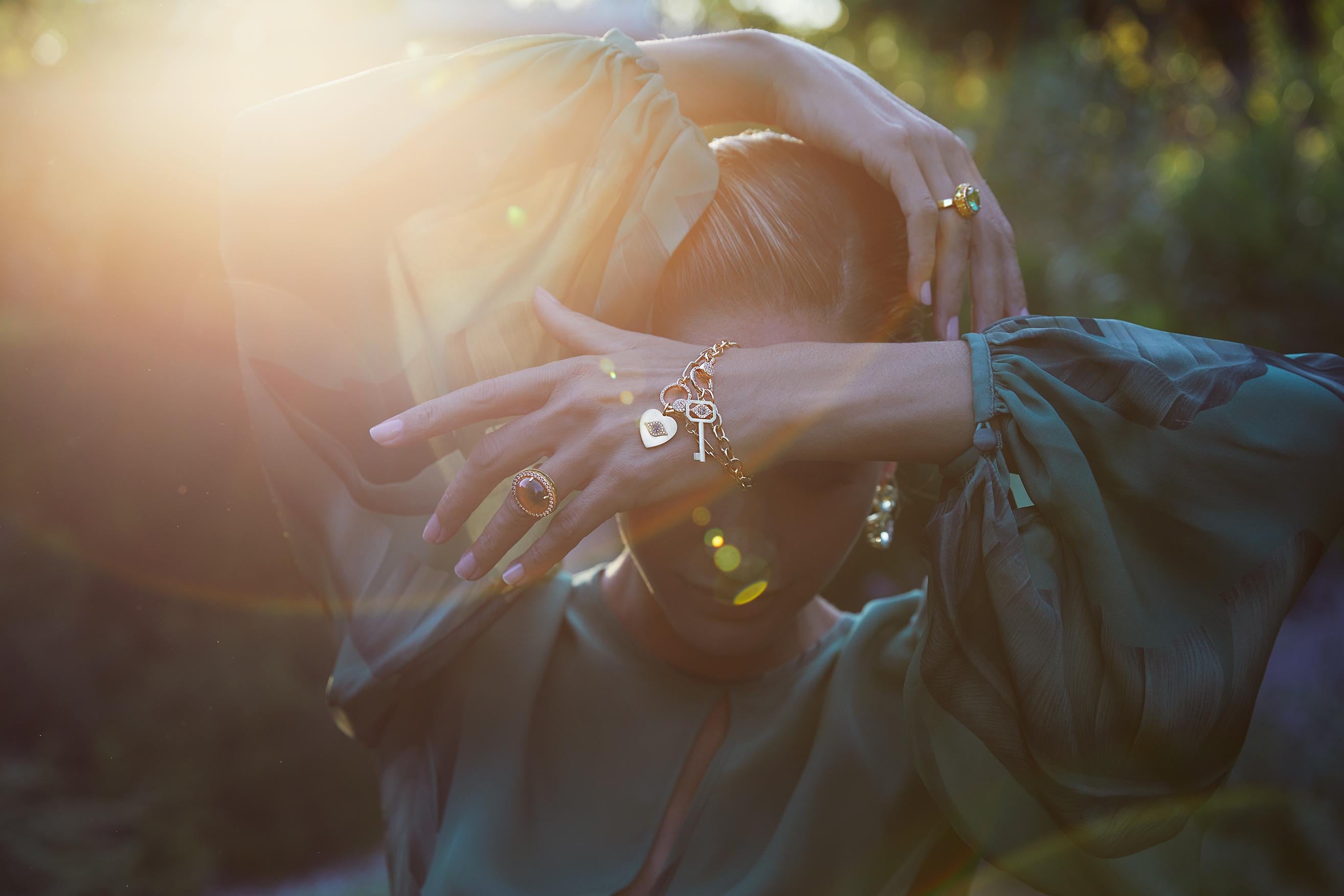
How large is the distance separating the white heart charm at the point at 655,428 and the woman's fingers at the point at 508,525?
4.4 inches

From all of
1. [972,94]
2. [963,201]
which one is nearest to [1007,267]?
[963,201]

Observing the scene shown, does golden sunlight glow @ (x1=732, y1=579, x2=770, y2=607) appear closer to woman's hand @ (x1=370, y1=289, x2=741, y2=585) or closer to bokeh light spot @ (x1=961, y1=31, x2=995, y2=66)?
woman's hand @ (x1=370, y1=289, x2=741, y2=585)

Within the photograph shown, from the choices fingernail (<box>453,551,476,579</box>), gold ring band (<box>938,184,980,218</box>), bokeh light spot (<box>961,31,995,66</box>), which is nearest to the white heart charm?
fingernail (<box>453,551,476,579</box>)

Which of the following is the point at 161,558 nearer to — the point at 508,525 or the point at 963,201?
the point at 508,525

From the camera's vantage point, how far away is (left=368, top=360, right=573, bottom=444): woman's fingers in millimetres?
1326

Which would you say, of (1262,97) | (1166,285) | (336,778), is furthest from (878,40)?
(336,778)

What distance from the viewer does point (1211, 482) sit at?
126cm

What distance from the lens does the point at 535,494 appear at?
1.30m

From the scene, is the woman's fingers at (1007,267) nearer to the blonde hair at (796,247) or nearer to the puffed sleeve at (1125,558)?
the blonde hair at (796,247)

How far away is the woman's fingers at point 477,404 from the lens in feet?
4.35

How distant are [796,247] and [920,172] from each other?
0.28 meters

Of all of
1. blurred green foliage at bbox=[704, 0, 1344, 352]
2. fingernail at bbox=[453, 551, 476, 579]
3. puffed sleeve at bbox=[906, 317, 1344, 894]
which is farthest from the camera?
blurred green foliage at bbox=[704, 0, 1344, 352]

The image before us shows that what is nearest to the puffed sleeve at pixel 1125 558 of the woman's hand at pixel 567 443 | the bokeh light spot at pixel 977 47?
the woman's hand at pixel 567 443

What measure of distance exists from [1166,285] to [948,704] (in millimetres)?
4943
